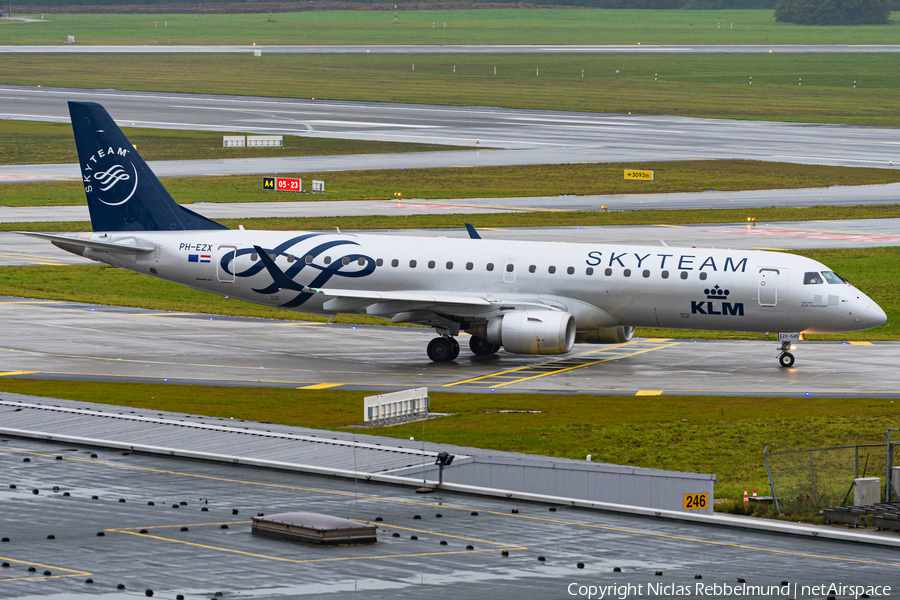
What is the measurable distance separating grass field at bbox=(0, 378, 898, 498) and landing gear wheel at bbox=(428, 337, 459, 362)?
682 centimetres

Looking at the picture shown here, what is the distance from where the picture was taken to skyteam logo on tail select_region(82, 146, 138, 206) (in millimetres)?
64000

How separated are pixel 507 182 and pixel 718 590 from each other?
326ft

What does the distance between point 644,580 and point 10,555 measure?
11053 millimetres

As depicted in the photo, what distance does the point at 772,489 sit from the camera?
31641 mm

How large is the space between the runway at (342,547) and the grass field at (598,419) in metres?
10.3

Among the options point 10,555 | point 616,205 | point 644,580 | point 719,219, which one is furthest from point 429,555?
point 616,205

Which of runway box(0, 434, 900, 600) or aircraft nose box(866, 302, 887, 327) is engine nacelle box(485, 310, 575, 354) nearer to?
aircraft nose box(866, 302, 887, 327)

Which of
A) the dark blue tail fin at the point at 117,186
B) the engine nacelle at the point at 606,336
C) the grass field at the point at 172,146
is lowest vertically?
the engine nacelle at the point at 606,336

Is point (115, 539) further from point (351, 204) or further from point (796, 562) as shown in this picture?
point (351, 204)

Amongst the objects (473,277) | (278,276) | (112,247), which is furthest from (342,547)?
→ (112,247)

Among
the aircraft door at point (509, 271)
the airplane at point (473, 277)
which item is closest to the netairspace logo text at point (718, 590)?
the airplane at point (473, 277)

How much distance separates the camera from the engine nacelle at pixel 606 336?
197 feet

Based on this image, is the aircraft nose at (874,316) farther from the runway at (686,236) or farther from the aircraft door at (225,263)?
the runway at (686,236)

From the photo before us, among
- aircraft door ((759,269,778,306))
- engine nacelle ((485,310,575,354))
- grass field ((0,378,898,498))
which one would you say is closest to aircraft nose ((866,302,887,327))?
aircraft door ((759,269,778,306))
